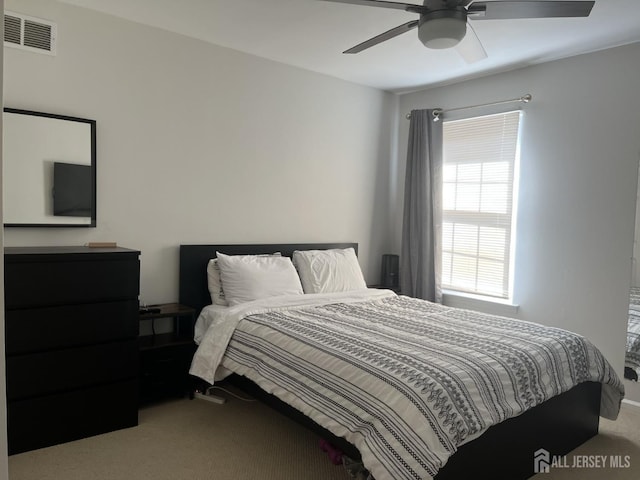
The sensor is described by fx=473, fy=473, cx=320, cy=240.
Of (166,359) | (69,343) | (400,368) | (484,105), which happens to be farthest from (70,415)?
(484,105)

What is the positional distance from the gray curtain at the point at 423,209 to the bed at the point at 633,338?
1481 millimetres

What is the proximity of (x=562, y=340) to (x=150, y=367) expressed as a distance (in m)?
2.45

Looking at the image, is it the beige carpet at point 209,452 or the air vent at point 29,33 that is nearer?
the beige carpet at point 209,452

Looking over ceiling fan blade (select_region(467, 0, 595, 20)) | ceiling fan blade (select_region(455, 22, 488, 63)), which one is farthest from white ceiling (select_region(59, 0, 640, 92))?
ceiling fan blade (select_region(467, 0, 595, 20))

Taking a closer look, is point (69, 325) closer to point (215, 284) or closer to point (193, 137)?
point (215, 284)

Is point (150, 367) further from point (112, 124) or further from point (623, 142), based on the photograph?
point (623, 142)

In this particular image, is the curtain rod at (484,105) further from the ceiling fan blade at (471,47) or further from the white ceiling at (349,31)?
the ceiling fan blade at (471,47)

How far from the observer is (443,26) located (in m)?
2.12

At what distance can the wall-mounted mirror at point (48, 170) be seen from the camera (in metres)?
2.74

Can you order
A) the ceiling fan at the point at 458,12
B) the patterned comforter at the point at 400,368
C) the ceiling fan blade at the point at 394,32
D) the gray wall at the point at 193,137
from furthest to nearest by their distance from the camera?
the gray wall at the point at 193,137
the ceiling fan blade at the point at 394,32
the ceiling fan at the point at 458,12
the patterned comforter at the point at 400,368

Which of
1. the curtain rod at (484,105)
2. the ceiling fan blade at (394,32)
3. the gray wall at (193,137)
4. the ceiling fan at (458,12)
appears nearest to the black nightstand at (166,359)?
the gray wall at (193,137)

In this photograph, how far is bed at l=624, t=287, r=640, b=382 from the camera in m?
3.23

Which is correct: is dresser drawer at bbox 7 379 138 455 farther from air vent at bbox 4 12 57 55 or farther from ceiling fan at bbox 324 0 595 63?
ceiling fan at bbox 324 0 595 63

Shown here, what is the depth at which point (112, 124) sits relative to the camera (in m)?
3.11
